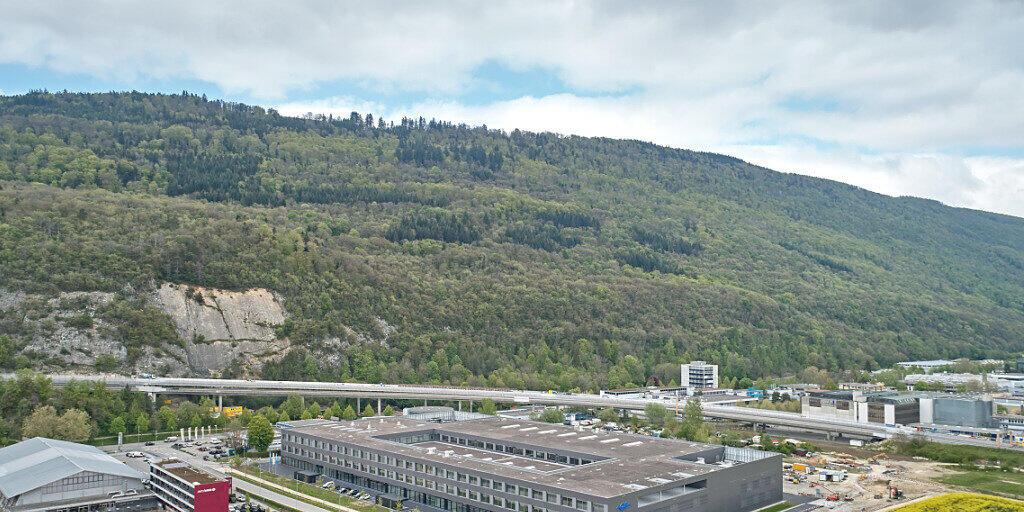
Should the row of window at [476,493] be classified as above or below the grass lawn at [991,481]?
above

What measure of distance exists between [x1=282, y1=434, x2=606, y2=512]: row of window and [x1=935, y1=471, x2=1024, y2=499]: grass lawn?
3592 centimetres

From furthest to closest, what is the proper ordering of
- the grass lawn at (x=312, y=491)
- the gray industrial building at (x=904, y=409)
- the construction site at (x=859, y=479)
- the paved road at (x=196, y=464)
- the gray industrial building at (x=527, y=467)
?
the gray industrial building at (x=904, y=409), the construction site at (x=859, y=479), the paved road at (x=196, y=464), the grass lawn at (x=312, y=491), the gray industrial building at (x=527, y=467)

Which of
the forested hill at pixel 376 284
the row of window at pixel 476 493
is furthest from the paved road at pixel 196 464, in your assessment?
the forested hill at pixel 376 284

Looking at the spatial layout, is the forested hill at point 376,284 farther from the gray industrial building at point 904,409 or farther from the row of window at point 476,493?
the row of window at point 476,493

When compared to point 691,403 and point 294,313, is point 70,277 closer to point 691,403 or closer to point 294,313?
point 294,313

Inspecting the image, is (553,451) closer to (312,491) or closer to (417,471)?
(417,471)

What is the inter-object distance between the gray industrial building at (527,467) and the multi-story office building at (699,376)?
201 ft

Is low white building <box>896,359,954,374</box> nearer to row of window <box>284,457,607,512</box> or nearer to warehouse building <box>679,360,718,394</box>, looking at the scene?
warehouse building <box>679,360,718,394</box>

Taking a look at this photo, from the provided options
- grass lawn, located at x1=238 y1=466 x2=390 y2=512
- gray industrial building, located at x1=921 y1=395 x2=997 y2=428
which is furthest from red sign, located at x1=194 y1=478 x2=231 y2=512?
gray industrial building, located at x1=921 y1=395 x2=997 y2=428

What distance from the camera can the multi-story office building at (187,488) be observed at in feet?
187

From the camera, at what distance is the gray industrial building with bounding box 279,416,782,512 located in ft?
173

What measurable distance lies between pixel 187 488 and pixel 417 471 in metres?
16.5

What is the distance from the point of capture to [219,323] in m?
110

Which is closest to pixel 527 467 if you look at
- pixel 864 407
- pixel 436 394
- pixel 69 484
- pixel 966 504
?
pixel 966 504
